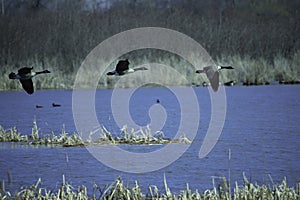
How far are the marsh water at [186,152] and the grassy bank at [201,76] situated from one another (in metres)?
1.56

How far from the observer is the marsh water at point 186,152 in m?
9.50

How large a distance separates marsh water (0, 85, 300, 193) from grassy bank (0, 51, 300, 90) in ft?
5.12

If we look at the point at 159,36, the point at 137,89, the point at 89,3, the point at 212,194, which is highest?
the point at 89,3

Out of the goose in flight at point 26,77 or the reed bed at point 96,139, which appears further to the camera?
the goose in flight at point 26,77

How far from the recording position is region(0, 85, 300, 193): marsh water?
9500 mm

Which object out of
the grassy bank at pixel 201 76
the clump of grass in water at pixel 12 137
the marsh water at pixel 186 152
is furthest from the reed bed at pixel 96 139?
the grassy bank at pixel 201 76

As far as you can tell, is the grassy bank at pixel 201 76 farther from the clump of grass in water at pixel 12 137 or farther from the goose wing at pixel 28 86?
the clump of grass in water at pixel 12 137

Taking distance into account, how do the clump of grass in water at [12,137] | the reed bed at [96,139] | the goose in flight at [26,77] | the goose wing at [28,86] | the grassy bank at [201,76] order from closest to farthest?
the reed bed at [96,139]
the clump of grass in water at [12,137]
the goose in flight at [26,77]
the goose wing at [28,86]
the grassy bank at [201,76]

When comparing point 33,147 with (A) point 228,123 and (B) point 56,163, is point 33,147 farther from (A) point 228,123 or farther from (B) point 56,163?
(A) point 228,123

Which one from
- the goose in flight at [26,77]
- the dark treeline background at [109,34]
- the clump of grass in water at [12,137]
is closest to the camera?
the clump of grass in water at [12,137]

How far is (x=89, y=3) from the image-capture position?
36500 millimetres

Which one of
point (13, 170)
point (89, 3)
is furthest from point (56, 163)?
point (89, 3)

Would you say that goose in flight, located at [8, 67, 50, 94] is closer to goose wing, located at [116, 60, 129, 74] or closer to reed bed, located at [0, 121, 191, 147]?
reed bed, located at [0, 121, 191, 147]

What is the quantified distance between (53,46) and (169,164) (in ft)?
47.1
